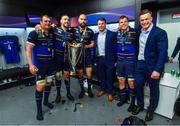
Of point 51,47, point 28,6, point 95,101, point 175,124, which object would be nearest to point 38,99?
point 51,47

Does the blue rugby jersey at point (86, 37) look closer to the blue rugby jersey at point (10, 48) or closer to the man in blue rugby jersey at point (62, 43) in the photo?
the man in blue rugby jersey at point (62, 43)

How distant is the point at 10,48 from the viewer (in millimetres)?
4090

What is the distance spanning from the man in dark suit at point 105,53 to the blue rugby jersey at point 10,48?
2.39m

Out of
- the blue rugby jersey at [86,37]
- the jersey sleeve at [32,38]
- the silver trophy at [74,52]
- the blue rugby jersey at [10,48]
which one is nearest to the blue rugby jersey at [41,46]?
the jersey sleeve at [32,38]

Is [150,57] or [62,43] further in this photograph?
[62,43]

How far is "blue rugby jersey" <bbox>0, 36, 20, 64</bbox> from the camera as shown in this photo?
4.00 metres

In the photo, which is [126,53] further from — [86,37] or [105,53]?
[86,37]

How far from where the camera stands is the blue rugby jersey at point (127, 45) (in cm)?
250

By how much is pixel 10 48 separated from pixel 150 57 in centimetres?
350

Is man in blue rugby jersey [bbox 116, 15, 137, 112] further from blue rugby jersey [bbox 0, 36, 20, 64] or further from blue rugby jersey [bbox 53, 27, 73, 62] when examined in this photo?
blue rugby jersey [bbox 0, 36, 20, 64]

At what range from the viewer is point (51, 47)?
2500 millimetres

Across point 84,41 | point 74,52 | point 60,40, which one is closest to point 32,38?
point 60,40

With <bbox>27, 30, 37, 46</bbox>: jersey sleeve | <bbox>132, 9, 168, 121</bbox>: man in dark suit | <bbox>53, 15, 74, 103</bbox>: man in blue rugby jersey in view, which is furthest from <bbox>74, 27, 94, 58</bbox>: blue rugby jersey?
<bbox>132, 9, 168, 121</bbox>: man in dark suit

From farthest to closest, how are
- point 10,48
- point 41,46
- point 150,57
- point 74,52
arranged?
point 10,48 → point 74,52 → point 41,46 → point 150,57
